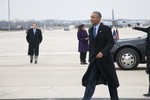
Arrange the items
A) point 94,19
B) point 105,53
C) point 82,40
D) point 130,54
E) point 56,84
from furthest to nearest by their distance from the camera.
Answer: point 82,40 → point 130,54 → point 56,84 → point 94,19 → point 105,53

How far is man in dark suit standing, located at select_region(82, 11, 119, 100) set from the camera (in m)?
7.15

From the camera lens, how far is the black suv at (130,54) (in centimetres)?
1301

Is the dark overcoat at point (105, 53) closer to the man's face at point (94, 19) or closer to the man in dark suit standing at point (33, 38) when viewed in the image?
the man's face at point (94, 19)

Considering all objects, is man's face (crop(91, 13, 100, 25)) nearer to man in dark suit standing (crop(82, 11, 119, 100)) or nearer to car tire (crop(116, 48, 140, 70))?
man in dark suit standing (crop(82, 11, 119, 100))

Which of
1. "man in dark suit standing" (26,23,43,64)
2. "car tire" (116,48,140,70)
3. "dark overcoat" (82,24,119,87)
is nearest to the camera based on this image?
"dark overcoat" (82,24,119,87)

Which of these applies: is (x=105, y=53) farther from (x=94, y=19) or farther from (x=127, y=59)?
(x=127, y=59)

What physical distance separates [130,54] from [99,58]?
19.9ft

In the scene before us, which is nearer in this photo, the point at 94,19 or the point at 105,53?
the point at 105,53

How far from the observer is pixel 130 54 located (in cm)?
1304

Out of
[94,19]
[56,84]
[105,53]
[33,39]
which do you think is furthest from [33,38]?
[105,53]

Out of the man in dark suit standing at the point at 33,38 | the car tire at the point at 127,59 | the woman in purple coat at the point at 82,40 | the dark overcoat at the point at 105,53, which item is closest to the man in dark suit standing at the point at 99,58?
the dark overcoat at the point at 105,53

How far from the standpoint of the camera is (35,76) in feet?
39.7

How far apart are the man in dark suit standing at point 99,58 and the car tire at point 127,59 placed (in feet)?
19.1

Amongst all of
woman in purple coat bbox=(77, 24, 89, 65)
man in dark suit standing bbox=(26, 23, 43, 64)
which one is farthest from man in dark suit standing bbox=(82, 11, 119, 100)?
man in dark suit standing bbox=(26, 23, 43, 64)
